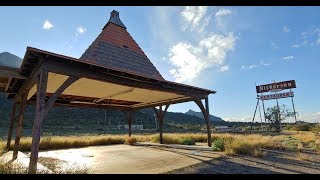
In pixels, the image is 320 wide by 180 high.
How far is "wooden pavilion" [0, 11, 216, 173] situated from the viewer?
23.3 ft

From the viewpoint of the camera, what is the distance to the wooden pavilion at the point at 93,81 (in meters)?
7.11

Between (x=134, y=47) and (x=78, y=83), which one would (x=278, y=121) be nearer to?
(x=134, y=47)

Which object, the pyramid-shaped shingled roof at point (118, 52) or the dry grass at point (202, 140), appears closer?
the dry grass at point (202, 140)

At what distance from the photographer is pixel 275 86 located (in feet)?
111

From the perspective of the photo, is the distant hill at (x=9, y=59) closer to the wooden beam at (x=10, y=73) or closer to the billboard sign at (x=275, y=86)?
the billboard sign at (x=275, y=86)

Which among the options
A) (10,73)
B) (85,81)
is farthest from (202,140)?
(10,73)

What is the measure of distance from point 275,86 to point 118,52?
27.3 m

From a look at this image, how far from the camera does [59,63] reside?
7512mm

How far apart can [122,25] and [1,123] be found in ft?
136

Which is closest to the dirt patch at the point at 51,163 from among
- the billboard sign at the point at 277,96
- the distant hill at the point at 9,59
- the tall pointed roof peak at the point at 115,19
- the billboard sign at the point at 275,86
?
the tall pointed roof peak at the point at 115,19

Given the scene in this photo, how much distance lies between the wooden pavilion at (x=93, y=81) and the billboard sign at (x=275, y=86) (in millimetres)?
21834

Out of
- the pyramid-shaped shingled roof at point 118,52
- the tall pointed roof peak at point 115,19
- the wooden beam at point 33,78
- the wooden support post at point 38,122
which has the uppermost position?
the tall pointed roof peak at point 115,19

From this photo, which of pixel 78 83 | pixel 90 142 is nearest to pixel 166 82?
pixel 78 83

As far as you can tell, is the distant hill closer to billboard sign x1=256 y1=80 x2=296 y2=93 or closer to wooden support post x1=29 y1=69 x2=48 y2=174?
billboard sign x1=256 y1=80 x2=296 y2=93
